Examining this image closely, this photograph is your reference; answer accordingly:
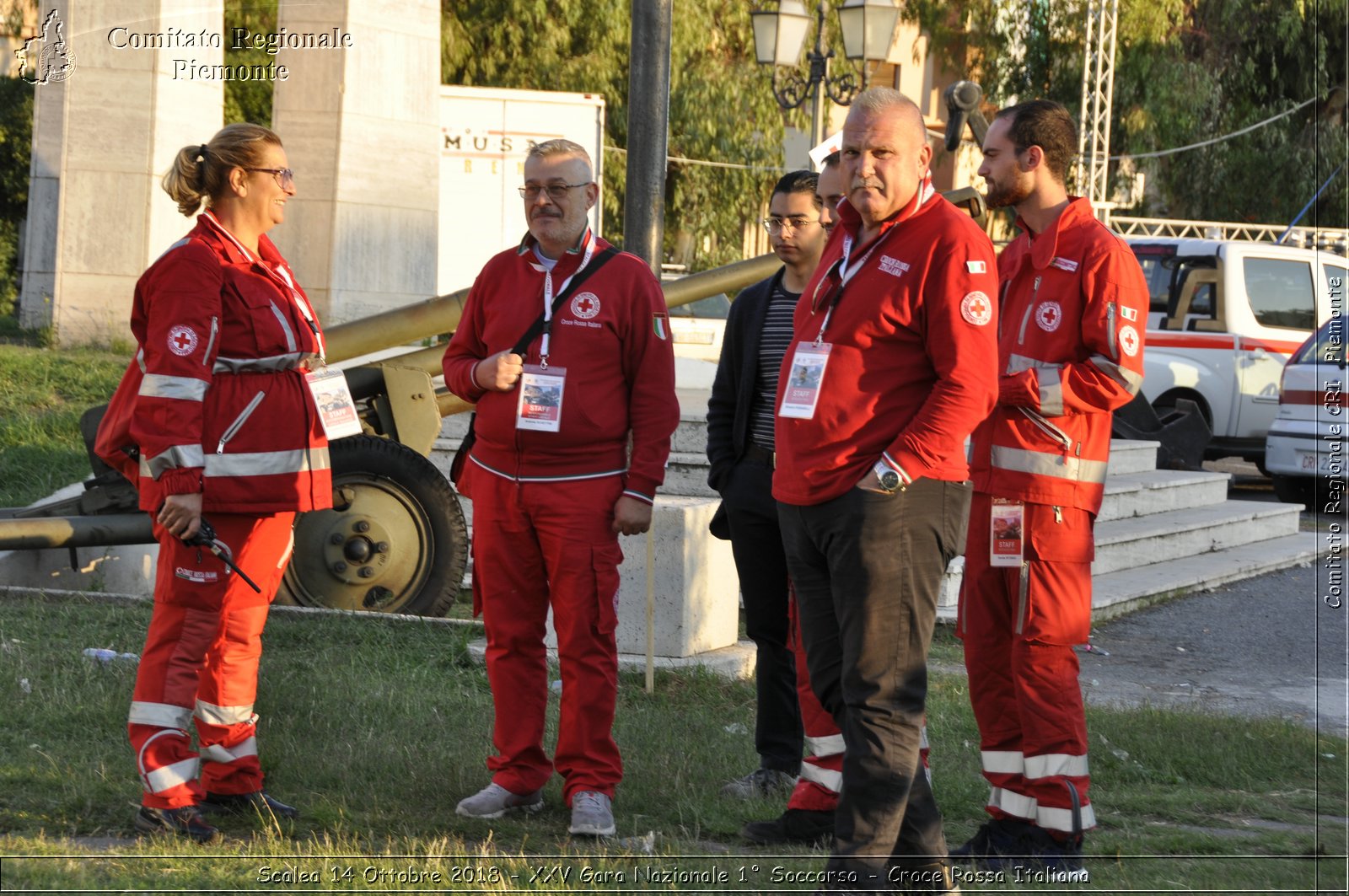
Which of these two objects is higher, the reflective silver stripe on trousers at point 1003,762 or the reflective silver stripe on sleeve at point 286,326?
the reflective silver stripe on sleeve at point 286,326

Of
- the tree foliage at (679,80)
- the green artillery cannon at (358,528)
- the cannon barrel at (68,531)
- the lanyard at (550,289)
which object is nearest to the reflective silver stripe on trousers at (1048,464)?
the lanyard at (550,289)

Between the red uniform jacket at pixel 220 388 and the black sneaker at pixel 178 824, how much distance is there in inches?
34.6

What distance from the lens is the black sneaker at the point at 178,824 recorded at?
15.2ft

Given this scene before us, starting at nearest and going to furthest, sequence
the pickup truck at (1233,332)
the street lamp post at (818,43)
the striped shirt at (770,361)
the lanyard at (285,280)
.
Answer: the lanyard at (285,280) < the striped shirt at (770,361) < the street lamp post at (818,43) < the pickup truck at (1233,332)

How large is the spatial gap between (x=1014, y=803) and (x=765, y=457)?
1343 mm

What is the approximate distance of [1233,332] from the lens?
1603 centimetres

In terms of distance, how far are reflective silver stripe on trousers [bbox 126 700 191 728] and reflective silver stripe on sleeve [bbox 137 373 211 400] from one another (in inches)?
35.1

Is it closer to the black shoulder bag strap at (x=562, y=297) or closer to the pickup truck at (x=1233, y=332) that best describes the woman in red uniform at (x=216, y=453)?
the black shoulder bag strap at (x=562, y=297)

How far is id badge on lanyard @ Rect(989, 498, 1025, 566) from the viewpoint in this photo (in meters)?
4.67

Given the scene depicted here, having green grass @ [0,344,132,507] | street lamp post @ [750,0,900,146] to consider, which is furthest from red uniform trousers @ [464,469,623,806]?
street lamp post @ [750,0,900,146]

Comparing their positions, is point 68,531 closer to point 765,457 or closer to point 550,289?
point 550,289

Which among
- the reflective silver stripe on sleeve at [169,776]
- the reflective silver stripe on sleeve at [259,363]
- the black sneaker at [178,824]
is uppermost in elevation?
the reflective silver stripe on sleeve at [259,363]

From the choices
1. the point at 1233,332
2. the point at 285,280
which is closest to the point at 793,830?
the point at 285,280

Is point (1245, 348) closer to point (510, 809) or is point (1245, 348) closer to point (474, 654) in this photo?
point (474, 654)
